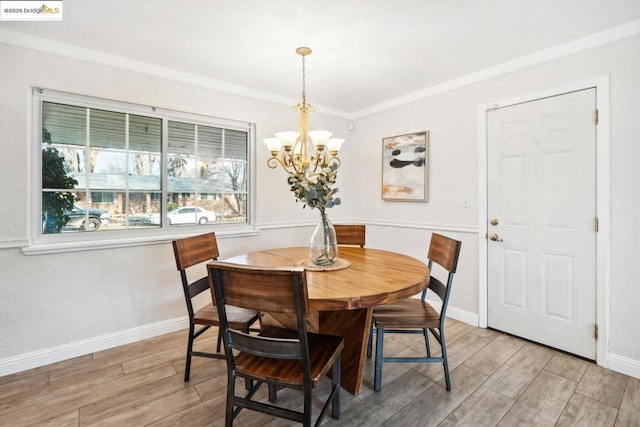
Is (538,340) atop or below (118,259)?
below

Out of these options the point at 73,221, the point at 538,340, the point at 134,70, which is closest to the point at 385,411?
the point at 538,340

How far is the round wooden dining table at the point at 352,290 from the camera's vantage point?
4.82 feet

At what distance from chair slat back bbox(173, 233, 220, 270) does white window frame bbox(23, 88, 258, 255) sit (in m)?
0.61

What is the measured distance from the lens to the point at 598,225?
227 cm

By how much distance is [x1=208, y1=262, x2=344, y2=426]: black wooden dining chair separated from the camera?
4.11 ft

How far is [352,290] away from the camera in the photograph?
5.04 ft

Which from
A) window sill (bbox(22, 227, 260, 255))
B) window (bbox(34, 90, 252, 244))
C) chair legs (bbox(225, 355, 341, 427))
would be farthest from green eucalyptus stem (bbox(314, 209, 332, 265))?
window (bbox(34, 90, 252, 244))

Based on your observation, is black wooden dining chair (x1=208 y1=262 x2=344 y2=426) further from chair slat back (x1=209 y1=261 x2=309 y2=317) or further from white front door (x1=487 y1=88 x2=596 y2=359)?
white front door (x1=487 y1=88 x2=596 y2=359)

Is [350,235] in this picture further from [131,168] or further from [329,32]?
[131,168]

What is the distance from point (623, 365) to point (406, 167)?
240 centimetres

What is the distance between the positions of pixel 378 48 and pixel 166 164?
2.10 meters

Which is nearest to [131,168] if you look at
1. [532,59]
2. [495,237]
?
[495,237]

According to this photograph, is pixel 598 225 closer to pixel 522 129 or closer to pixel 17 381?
pixel 522 129

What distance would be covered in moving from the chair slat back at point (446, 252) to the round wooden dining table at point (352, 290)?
16 cm
